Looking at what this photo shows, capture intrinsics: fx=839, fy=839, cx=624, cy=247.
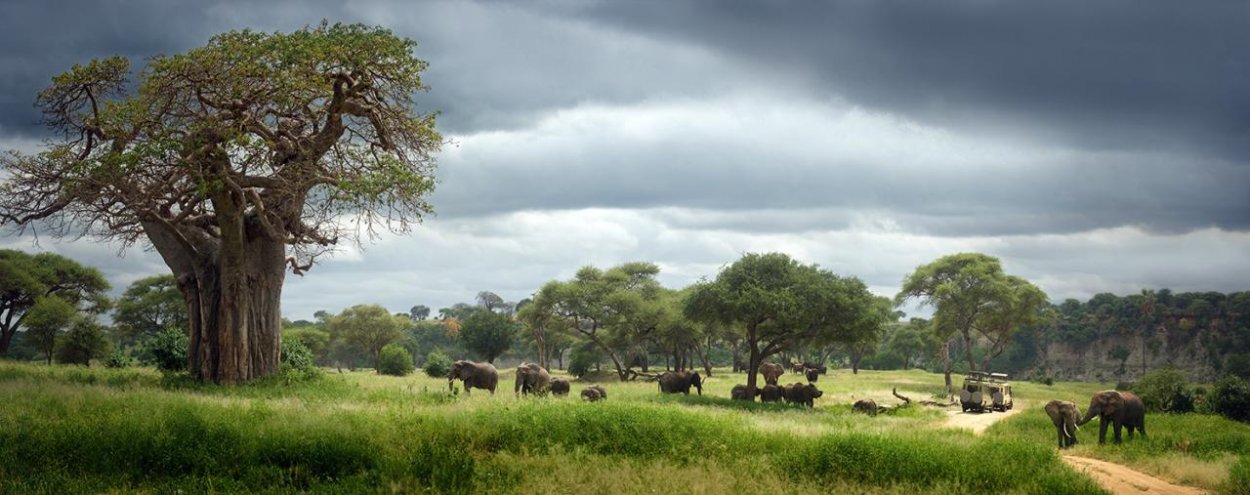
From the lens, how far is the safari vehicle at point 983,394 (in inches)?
1556

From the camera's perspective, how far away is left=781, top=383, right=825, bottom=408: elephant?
37.8m

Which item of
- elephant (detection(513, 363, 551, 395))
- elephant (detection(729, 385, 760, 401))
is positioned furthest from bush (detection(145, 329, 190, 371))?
elephant (detection(729, 385, 760, 401))

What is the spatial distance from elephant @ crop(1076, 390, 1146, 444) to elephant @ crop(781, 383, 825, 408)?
1351 centimetres

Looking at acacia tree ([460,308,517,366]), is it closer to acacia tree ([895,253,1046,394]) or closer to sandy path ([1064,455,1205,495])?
acacia tree ([895,253,1046,394])

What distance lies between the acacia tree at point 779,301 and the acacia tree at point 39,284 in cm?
4418

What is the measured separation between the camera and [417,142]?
2995 cm

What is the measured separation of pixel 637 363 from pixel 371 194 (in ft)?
200

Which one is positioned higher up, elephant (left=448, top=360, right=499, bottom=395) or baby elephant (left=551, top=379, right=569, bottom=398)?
elephant (left=448, top=360, right=499, bottom=395)

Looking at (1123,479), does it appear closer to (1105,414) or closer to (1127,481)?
(1127,481)

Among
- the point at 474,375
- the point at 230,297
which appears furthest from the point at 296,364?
the point at 474,375

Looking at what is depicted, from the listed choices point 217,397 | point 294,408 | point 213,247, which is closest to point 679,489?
point 294,408

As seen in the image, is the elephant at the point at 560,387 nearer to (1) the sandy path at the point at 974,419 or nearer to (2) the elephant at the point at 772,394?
(2) the elephant at the point at 772,394

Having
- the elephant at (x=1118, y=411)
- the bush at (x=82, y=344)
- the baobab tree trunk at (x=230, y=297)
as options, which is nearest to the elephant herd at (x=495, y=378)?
the baobab tree trunk at (x=230, y=297)

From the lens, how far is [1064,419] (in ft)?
83.1
